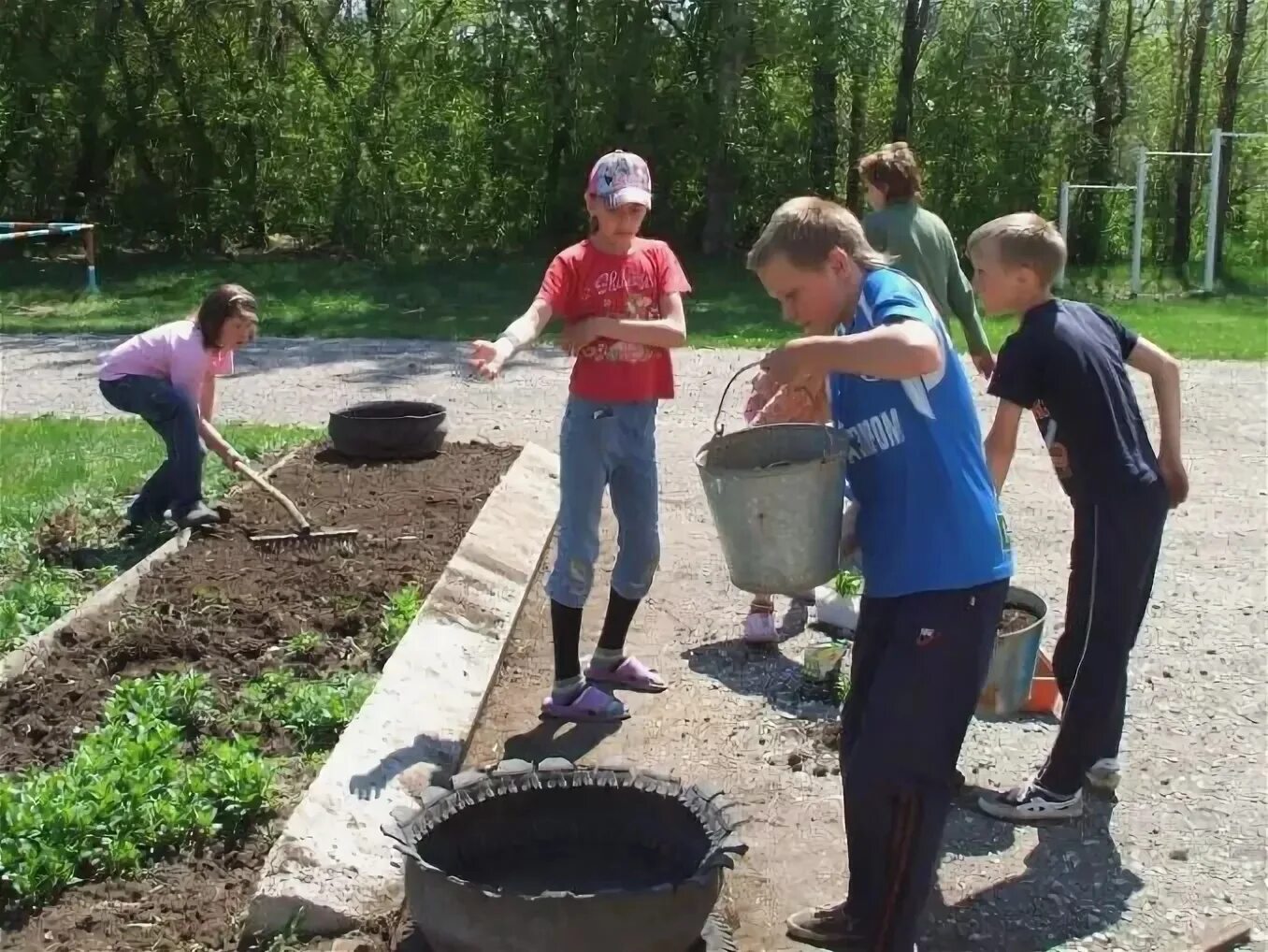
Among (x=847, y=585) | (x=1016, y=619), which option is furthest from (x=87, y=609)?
(x=1016, y=619)

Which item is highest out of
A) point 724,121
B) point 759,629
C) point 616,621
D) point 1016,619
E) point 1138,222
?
point 724,121

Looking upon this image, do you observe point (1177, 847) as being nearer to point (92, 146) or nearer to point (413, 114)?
point (413, 114)

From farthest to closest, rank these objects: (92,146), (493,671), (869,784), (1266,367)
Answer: (92,146), (1266,367), (493,671), (869,784)

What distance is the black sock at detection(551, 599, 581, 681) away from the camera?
4.88m

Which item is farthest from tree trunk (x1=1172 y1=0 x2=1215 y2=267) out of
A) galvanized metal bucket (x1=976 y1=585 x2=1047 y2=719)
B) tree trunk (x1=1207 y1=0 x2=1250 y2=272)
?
galvanized metal bucket (x1=976 y1=585 x2=1047 y2=719)

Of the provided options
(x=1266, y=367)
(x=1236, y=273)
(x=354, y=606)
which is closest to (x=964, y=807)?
(x=354, y=606)

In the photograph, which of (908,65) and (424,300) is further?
(908,65)

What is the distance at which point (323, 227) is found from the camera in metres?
25.5

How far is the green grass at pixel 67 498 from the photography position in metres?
5.96

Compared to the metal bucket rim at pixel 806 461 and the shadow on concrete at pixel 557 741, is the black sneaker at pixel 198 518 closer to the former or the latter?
the shadow on concrete at pixel 557 741

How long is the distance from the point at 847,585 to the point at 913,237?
1.48 m

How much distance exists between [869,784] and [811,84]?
21.9 meters

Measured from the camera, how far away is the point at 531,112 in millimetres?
23406

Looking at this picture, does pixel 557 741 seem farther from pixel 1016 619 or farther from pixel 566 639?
pixel 1016 619
